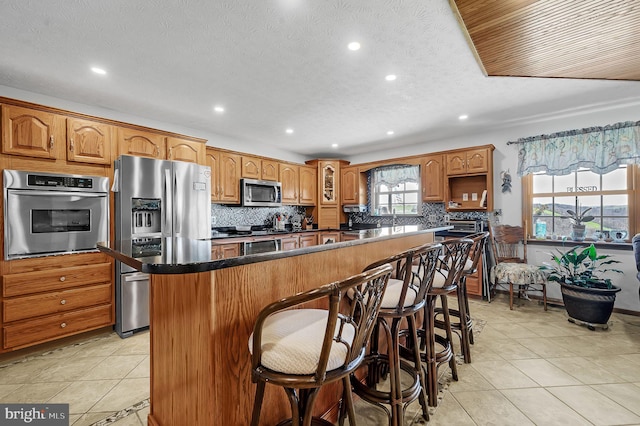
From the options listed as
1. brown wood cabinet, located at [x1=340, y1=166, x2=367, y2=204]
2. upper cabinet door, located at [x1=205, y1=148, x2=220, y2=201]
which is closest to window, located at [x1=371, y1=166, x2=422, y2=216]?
brown wood cabinet, located at [x1=340, y1=166, x2=367, y2=204]

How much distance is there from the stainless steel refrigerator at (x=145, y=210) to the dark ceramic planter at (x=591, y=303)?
14.3ft

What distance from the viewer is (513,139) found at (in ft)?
13.6

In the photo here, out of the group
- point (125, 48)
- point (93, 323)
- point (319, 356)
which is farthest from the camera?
point (93, 323)

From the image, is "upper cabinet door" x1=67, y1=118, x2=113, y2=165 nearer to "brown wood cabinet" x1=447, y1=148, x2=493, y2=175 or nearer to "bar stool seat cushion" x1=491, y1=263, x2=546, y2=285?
"brown wood cabinet" x1=447, y1=148, x2=493, y2=175

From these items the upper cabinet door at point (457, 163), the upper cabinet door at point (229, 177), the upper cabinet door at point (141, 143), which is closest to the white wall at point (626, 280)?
the upper cabinet door at point (457, 163)

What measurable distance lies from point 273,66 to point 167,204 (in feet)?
6.39

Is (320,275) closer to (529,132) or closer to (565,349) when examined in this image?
(565,349)

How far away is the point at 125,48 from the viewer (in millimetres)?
2117

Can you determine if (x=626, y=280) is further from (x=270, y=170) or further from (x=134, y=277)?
(x=134, y=277)

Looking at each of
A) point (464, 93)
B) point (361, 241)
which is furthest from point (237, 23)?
point (464, 93)

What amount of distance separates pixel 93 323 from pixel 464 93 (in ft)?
14.8

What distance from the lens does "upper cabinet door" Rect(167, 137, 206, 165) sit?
11.4ft

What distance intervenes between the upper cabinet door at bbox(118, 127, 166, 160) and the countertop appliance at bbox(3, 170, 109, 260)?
0.44 meters

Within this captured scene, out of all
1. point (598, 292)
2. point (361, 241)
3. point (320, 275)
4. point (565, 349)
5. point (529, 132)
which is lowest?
point (565, 349)
